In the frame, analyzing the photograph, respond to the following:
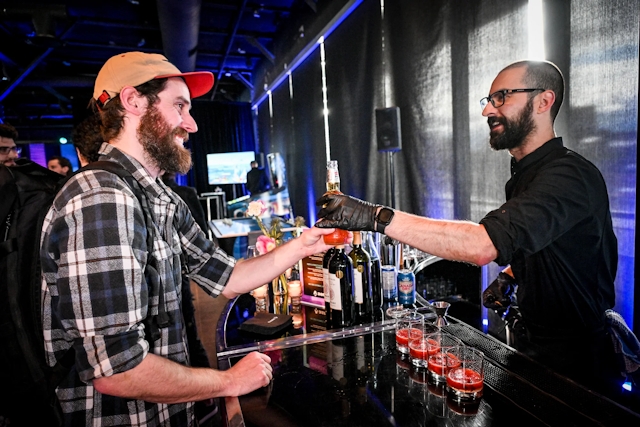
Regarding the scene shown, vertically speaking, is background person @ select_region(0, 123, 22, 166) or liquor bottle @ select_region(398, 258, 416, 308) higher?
background person @ select_region(0, 123, 22, 166)

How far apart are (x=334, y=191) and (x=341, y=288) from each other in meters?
0.37

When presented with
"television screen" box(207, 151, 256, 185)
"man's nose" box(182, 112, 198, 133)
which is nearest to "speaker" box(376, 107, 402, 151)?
"man's nose" box(182, 112, 198, 133)

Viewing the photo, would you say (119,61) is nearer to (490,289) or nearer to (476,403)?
(476,403)

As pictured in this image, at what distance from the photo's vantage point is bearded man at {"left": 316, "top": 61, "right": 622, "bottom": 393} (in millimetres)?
1423

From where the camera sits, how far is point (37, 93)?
445 inches

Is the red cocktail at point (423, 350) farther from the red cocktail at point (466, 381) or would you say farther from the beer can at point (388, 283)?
the beer can at point (388, 283)

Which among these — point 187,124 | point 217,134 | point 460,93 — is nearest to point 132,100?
point 187,124

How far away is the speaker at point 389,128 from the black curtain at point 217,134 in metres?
9.29

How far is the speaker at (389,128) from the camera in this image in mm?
3725

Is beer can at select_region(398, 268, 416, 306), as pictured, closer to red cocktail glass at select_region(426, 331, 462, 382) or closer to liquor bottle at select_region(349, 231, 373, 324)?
liquor bottle at select_region(349, 231, 373, 324)

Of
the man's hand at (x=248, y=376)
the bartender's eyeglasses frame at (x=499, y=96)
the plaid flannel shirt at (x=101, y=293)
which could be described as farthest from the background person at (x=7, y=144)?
the bartender's eyeglasses frame at (x=499, y=96)

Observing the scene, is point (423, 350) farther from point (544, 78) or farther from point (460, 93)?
point (460, 93)

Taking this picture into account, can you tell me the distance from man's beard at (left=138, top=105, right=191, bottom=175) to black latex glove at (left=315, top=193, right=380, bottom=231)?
0.54 meters

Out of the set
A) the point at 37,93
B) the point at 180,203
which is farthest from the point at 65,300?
the point at 37,93
